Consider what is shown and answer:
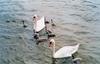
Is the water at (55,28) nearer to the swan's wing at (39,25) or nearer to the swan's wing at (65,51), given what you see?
the swan's wing at (65,51)

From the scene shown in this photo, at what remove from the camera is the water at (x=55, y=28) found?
1541 centimetres

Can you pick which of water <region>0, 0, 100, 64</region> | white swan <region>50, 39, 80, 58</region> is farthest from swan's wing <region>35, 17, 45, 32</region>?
white swan <region>50, 39, 80, 58</region>

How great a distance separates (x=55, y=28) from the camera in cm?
1898

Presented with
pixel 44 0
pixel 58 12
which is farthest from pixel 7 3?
pixel 58 12

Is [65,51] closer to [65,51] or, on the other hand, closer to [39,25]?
[65,51]

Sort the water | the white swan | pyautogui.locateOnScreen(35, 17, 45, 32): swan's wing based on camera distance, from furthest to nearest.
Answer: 1. pyautogui.locateOnScreen(35, 17, 45, 32): swan's wing
2. the water
3. the white swan

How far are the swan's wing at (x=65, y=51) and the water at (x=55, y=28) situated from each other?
0.32m

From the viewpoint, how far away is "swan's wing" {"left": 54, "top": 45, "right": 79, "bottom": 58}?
583 inches

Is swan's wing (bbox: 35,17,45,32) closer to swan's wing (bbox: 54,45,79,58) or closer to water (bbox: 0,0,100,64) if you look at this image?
water (bbox: 0,0,100,64)

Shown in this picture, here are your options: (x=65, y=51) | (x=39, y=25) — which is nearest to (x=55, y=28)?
(x=39, y=25)

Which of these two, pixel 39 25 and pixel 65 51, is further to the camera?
pixel 39 25

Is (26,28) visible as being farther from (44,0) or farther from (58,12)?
(44,0)

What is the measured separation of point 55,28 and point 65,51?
4.35 metres

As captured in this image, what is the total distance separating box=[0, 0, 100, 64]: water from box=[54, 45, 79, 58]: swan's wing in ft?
1.07
